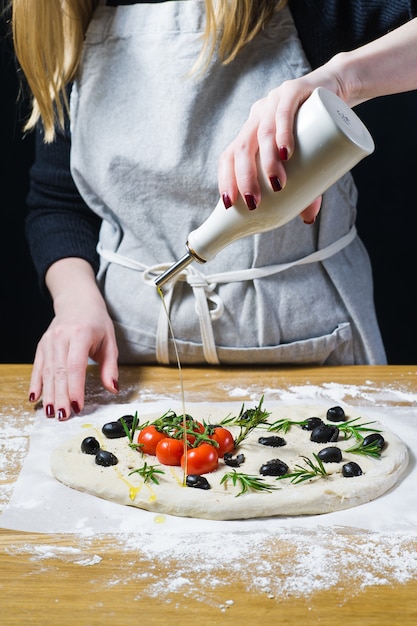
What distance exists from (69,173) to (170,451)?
0.84 m

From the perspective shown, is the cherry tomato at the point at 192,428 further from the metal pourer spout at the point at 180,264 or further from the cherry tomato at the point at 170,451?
the metal pourer spout at the point at 180,264

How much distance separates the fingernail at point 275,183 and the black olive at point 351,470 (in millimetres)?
402

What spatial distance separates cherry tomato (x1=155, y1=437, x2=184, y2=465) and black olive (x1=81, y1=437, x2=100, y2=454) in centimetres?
11

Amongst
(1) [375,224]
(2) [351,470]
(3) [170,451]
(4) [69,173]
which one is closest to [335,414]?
(2) [351,470]

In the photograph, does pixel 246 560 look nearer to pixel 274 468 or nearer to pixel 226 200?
pixel 274 468

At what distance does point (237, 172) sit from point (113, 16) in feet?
2.30

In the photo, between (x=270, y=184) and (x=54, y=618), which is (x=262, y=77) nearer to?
(x=270, y=184)

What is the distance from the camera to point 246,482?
1.09 meters

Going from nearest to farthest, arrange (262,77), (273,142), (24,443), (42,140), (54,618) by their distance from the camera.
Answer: (54,618), (273,142), (24,443), (262,77), (42,140)

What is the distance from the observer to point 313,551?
96 centimetres

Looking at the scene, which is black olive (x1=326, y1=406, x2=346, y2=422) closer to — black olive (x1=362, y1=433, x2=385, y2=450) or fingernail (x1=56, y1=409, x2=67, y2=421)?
black olive (x1=362, y1=433, x2=385, y2=450)

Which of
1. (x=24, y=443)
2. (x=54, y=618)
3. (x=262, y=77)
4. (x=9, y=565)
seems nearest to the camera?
(x=54, y=618)

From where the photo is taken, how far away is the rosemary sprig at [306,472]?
1112 millimetres

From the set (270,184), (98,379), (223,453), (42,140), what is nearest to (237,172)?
(270,184)
